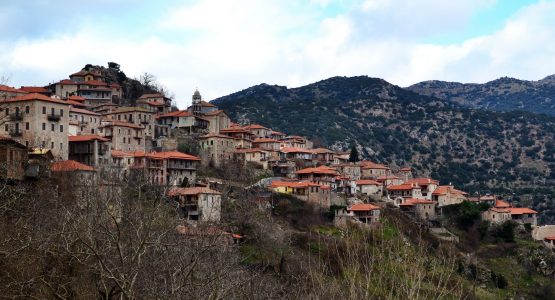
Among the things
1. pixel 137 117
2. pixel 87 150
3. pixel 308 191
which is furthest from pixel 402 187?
pixel 87 150

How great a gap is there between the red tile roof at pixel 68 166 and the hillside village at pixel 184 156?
0.32 feet

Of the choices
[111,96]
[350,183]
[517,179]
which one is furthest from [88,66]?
[517,179]

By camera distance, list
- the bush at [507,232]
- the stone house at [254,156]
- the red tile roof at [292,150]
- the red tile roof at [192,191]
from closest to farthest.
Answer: the red tile roof at [192,191] → the stone house at [254,156] → the bush at [507,232] → the red tile roof at [292,150]

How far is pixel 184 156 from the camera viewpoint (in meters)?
A: 84.9

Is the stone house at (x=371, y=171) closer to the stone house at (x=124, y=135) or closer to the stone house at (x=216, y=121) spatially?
the stone house at (x=216, y=121)

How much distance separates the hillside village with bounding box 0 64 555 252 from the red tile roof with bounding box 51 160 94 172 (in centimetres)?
10

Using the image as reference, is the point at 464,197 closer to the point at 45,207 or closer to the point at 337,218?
the point at 337,218

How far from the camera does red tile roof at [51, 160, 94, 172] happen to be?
6694 centimetres

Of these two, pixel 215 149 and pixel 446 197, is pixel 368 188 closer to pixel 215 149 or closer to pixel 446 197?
pixel 446 197

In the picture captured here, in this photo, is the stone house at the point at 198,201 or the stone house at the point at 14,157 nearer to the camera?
the stone house at the point at 14,157

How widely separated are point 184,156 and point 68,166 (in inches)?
743

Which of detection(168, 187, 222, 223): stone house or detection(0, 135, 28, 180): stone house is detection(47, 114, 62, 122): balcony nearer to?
detection(0, 135, 28, 180): stone house

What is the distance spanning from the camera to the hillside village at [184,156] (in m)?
73.1

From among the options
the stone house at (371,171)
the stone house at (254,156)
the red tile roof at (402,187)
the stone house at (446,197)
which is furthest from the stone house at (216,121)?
the stone house at (446,197)
